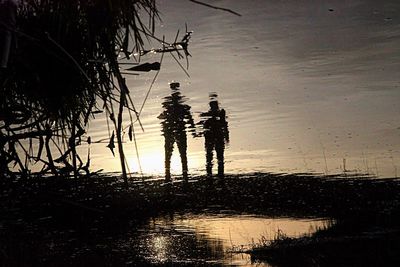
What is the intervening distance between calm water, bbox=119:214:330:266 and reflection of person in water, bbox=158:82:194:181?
11.3ft

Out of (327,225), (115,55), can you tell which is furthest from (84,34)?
(327,225)

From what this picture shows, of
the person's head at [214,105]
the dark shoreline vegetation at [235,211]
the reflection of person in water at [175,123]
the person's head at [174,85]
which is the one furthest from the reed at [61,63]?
the person's head at [214,105]

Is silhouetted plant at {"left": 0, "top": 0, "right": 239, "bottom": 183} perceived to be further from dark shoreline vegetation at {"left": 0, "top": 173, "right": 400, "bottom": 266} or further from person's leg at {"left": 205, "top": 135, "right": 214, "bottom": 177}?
person's leg at {"left": 205, "top": 135, "right": 214, "bottom": 177}

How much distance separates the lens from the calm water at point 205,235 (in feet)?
33.4

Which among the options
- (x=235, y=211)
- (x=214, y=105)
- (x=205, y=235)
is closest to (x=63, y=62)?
(x=205, y=235)

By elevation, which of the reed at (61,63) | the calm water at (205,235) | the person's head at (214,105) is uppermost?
the person's head at (214,105)

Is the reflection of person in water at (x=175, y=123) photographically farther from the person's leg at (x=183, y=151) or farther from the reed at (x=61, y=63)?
the reed at (x=61, y=63)

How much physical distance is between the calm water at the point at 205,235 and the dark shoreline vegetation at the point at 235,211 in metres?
0.36

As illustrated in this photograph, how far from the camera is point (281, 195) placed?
46.6 ft

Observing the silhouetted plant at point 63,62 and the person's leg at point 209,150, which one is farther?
the person's leg at point 209,150

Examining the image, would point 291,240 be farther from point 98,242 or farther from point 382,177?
point 382,177

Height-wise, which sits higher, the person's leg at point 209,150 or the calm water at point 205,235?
the person's leg at point 209,150

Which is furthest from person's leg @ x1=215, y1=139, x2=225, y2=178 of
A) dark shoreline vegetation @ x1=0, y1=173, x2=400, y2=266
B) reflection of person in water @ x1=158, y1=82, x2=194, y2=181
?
reflection of person in water @ x1=158, y1=82, x2=194, y2=181

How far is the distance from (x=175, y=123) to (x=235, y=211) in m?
5.82
